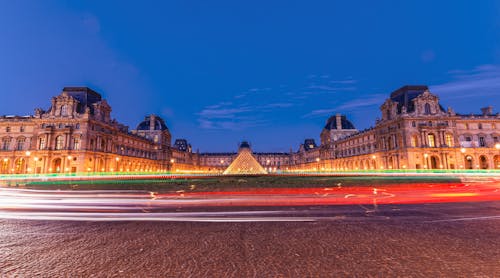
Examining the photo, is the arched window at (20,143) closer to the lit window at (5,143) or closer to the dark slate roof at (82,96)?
the lit window at (5,143)

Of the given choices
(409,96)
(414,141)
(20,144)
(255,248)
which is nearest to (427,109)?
(409,96)

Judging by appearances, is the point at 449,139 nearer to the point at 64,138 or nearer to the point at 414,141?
the point at 414,141

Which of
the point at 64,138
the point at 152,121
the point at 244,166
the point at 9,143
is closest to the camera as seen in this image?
the point at 244,166

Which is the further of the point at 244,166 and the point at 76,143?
the point at 76,143

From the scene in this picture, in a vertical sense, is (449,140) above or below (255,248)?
above

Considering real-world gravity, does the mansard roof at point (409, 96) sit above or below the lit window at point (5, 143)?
above

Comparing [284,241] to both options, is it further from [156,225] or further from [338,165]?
[338,165]

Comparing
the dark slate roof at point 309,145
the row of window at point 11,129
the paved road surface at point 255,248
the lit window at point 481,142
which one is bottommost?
the paved road surface at point 255,248

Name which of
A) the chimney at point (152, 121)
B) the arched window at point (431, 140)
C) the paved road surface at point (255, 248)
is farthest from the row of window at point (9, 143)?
the arched window at point (431, 140)

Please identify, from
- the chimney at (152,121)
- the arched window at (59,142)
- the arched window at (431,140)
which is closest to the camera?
the arched window at (59,142)

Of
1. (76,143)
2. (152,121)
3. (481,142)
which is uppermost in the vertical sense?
(152,121)

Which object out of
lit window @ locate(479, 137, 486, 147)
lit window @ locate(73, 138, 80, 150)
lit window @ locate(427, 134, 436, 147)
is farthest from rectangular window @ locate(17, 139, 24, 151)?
lit window @ locate(479, 137, 486, 147)

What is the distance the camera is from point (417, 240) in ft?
16.4

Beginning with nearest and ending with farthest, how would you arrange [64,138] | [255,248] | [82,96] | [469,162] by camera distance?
1. [255,248]
2. [64,138]
3. [82,96]
4. [469,162]
